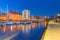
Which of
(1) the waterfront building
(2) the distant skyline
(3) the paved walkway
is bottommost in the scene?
(3) the paved walkway

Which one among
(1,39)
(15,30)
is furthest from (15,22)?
(1,39)

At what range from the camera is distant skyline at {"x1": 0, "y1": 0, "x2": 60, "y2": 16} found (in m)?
6.12

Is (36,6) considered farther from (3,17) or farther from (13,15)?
(3,17)

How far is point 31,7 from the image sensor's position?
629cm

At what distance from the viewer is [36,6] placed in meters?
6.30

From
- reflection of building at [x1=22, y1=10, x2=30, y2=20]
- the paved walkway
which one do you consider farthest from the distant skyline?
the paved walkway

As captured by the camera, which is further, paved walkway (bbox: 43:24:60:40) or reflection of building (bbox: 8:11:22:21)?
reflection of building (bbox: 8:11:22:21)

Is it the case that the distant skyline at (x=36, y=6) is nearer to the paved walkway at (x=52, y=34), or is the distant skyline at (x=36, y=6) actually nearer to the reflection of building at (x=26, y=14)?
the reflection of building at (x=26, y=14)

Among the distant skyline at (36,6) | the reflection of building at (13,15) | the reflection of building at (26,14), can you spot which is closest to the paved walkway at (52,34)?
the distant skyline at (36,6)

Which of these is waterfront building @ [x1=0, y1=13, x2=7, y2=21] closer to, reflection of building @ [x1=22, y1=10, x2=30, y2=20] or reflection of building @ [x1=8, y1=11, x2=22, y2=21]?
reflection of building @ [x1=8, y1=11, x2=22, y2=21]

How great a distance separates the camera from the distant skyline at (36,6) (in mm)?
6117

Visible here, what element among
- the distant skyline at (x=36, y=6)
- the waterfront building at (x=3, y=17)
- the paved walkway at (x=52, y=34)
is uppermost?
the distant skyline at (x=36, y=6)

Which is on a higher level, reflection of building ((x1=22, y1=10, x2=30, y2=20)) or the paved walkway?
reflection of building ((x1=22, y1=10, x2=30, y2=20))

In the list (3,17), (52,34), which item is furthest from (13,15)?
(52,34)
